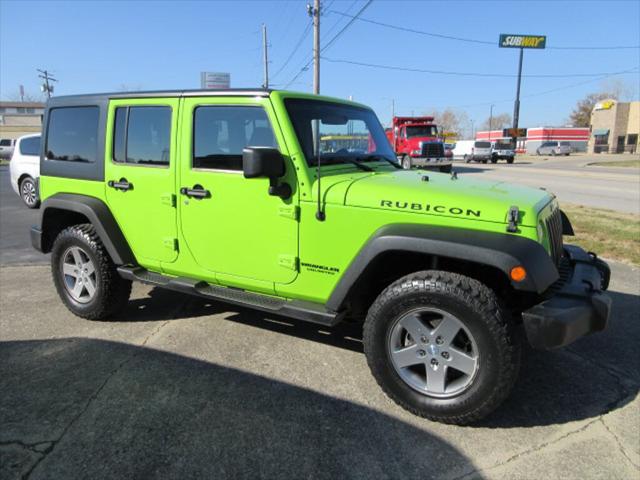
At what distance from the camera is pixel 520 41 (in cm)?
5531

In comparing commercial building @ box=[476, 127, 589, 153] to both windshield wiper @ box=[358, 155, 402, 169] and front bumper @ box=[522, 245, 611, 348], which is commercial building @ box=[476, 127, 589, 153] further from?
front bumper @ box=[522, 245, 611, 348]

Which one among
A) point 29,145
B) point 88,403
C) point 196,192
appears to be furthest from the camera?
point 29,145

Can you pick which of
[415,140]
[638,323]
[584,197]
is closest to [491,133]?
[415,140]

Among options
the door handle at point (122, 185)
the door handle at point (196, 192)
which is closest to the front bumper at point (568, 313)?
the door handle at point (196, 192)

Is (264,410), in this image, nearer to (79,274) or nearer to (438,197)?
(438,197)

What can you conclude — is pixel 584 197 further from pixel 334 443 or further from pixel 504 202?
pixel 334 443

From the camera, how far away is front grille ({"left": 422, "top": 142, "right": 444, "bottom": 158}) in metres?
23.1

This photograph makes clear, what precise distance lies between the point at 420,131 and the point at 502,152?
17586mm

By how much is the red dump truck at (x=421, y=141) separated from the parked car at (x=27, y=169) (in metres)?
15.3

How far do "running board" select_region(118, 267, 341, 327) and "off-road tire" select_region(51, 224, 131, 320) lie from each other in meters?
0.20

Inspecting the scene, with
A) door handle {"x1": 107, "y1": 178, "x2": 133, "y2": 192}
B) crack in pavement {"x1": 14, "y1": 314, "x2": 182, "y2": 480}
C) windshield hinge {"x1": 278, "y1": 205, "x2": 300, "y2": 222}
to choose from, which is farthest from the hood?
crack in pavement {"x1": 14, "y1": 314, "x2": 182, "y2": 480}

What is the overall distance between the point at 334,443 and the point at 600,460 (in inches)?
55.8

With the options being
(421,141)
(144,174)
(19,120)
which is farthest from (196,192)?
(19,120)

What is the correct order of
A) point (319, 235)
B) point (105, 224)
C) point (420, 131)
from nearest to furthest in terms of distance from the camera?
point (319, 235), point (105, 224), point (420, 131)
